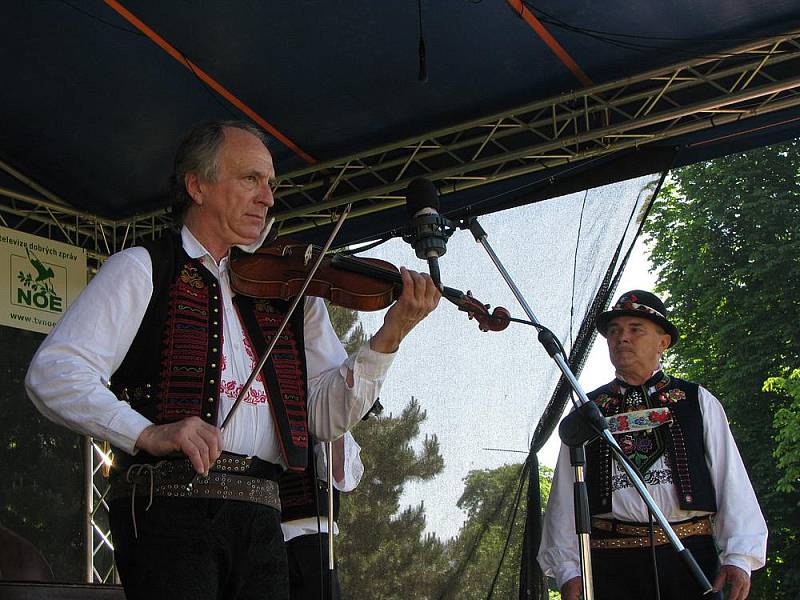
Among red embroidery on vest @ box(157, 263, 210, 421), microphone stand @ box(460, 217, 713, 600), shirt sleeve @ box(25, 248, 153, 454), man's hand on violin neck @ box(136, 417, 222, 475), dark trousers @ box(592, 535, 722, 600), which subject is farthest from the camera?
dark trousers @ box(592, 535, 722, 600)

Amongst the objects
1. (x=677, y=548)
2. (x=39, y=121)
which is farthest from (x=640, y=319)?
(x=39, y=121)

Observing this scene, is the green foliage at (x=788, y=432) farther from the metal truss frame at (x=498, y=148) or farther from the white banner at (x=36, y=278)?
the white banner at (x=36, y=278)

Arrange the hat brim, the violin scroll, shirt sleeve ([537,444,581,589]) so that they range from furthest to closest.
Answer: the hat brim, shirt sleeve ([537,444,581,589]), the violin scroll

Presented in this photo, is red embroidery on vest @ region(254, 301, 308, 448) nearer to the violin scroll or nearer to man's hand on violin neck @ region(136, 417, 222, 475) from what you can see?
man's hand on violin neck @ region(136, 417, 222, 475)

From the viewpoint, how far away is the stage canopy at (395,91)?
168 inches

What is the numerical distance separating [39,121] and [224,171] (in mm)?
3008

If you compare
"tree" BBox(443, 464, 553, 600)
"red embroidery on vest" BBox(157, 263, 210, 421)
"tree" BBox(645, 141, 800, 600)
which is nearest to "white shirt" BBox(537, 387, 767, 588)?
"tree" BBox(443, 464, 553, 600)

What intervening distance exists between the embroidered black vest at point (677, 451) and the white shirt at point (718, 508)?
0.10 feet

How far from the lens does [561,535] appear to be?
397 cm

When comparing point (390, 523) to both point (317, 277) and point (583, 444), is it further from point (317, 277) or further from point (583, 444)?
point (317, 277)

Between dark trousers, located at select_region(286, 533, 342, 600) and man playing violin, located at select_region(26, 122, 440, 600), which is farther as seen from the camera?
dark trousers, located at select_region(286, 533, 342, 600)

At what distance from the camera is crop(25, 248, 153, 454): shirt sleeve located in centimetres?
188

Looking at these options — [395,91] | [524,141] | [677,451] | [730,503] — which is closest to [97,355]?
[677,451]

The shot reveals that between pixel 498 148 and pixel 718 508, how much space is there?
2147mm
